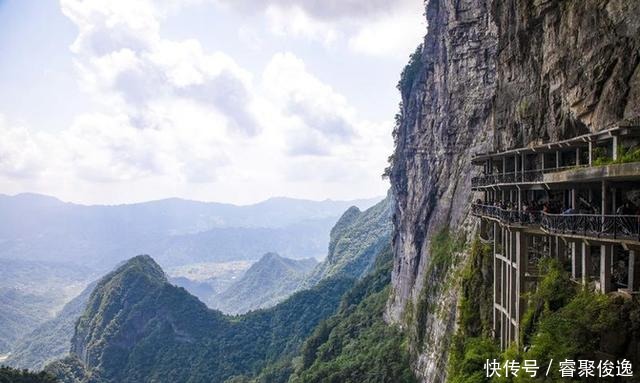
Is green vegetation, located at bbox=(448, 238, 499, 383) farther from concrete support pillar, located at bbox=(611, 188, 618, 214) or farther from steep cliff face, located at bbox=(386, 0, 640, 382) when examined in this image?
concrete support pillar, located at bbox=(611, 188, 618, 214)

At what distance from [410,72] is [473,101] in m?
23.5

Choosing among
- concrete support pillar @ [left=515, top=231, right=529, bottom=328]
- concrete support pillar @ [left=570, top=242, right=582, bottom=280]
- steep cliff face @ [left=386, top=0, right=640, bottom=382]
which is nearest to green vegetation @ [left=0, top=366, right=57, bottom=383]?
steep cliff face @ [left=386, top=0, right=640, bottom=382]

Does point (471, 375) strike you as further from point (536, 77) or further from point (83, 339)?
point (83, 339)

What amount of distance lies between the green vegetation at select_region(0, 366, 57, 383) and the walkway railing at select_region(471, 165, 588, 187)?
2282 inches

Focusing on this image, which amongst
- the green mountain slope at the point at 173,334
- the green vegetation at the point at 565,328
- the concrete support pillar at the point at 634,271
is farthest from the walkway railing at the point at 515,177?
the green mountain slope at the point at 173,334

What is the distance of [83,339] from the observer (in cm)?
13375

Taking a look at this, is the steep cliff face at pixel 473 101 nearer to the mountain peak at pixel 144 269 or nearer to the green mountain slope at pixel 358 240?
the green mountain slope at pixel 358 240

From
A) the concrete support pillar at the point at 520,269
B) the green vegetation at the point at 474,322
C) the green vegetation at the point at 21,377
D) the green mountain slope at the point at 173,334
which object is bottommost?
the green mountain slope at the point at 173,334

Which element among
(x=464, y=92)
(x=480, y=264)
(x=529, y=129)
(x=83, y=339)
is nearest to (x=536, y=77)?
(x=529, y=129)

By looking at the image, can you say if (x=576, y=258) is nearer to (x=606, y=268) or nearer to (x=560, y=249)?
(x=560, y=249)

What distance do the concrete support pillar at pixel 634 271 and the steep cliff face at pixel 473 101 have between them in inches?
215

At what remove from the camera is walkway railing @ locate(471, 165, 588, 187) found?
2182 cm

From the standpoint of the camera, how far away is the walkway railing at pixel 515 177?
21.8m

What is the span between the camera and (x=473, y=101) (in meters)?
44.4
